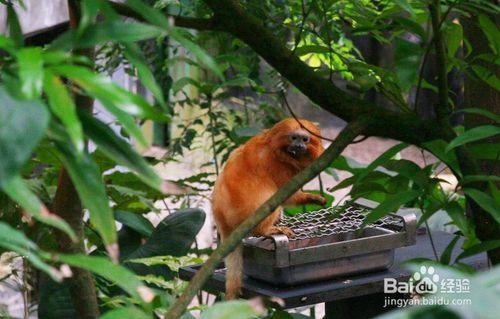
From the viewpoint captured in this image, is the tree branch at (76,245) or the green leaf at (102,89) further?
the tree branch at (76,245)

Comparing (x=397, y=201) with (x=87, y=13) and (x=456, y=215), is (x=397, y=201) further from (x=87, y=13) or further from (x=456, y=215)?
(x=87, y=13)

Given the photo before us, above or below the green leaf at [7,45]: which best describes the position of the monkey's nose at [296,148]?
below

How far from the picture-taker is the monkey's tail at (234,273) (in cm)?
196

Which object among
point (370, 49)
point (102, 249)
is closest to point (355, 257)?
point (102, 249)

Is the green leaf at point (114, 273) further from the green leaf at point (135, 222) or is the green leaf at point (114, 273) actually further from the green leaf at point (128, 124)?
the green leaf at point (135, 222)

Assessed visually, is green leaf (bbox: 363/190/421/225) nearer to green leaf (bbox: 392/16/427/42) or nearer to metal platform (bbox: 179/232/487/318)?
green leaf (bbox: 392/16/427/42)

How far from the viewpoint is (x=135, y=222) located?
264 cm

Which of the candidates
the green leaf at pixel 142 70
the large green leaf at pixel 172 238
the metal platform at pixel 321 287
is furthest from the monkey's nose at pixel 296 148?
the green leaf at pixel 142 70

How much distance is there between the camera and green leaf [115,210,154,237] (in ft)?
8.49

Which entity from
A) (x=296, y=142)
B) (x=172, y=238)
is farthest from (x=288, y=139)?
(x=172, y=238)

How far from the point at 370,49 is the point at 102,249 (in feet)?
25.7

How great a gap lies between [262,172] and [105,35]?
1755mm

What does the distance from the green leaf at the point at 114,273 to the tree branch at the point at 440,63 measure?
2.39 ft

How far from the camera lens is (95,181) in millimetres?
734
